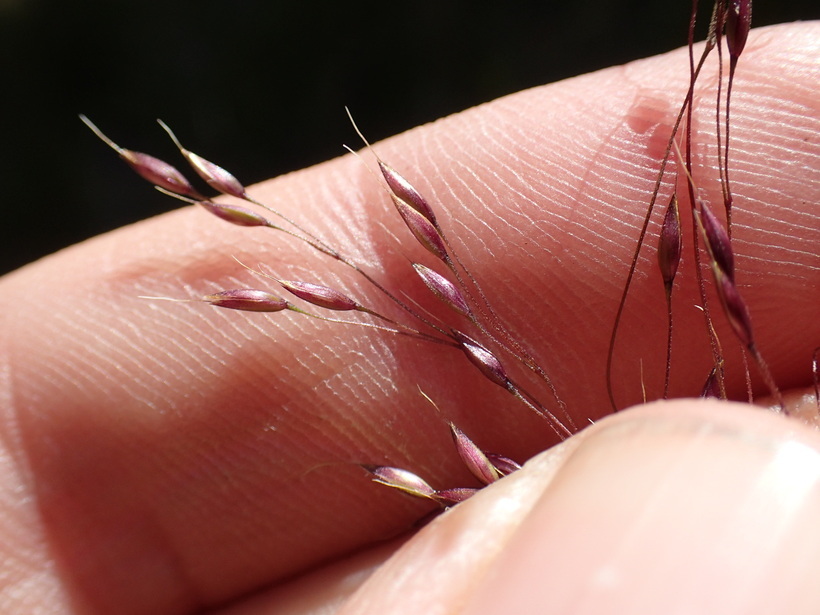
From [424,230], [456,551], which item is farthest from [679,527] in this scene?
[424,230]

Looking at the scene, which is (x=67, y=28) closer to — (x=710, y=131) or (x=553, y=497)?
(x=710, y=131)

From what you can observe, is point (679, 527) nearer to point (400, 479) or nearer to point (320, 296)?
point (400, 479)

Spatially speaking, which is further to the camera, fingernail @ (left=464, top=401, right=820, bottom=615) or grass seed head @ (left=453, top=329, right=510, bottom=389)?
grass seed head @ (left=453, top=329, right=510, bottom=389)

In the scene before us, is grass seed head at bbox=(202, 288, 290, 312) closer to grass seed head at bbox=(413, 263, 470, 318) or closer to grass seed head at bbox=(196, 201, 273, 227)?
grass seed head at bbox=(196, 201, 273, 227)

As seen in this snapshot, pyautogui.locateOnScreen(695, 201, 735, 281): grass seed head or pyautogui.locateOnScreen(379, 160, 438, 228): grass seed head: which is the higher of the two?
pyautogui.locateOnScreen(379, 160, 438, 228): grass seed head

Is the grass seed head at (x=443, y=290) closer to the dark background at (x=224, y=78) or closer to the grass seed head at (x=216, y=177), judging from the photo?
the grass seed head at (x=216, y=177)

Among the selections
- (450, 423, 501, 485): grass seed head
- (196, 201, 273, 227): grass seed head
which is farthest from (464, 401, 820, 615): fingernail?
(196, 201, 273, 227): grass seed head

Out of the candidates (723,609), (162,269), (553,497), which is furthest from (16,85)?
(723,609)
